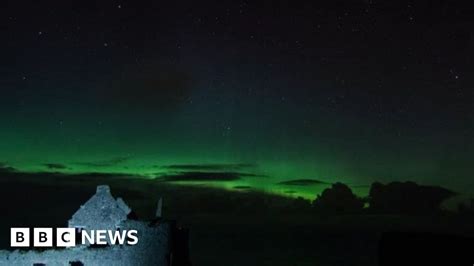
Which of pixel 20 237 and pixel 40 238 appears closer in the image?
pixel 20 237

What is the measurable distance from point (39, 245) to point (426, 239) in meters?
26.1

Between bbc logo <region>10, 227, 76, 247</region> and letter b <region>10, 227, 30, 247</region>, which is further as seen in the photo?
bbc logo <region>10, 227, 76, 247</region>

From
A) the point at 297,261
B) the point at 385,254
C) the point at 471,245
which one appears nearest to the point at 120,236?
the point at 385,254

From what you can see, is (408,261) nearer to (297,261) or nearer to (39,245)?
(39,245)

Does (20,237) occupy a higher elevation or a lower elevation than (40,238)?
higher

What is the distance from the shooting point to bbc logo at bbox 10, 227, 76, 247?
48.9 metres

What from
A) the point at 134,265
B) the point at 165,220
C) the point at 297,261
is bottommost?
the point at 297,261

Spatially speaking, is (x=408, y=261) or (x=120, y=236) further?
(x=120, y=236)

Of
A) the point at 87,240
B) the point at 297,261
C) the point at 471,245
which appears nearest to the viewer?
the point at 471,245

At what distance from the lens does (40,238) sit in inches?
1946

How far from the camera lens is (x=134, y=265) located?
49.0m

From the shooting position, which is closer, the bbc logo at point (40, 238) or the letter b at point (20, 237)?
the letter b at point (20, 237)

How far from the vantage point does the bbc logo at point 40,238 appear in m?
48.9

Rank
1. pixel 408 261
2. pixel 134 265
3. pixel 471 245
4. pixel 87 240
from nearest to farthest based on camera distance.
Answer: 1. pixel 471 245
2. pixel 408 261
3. pixel 134 265
4. pixel 87 240
